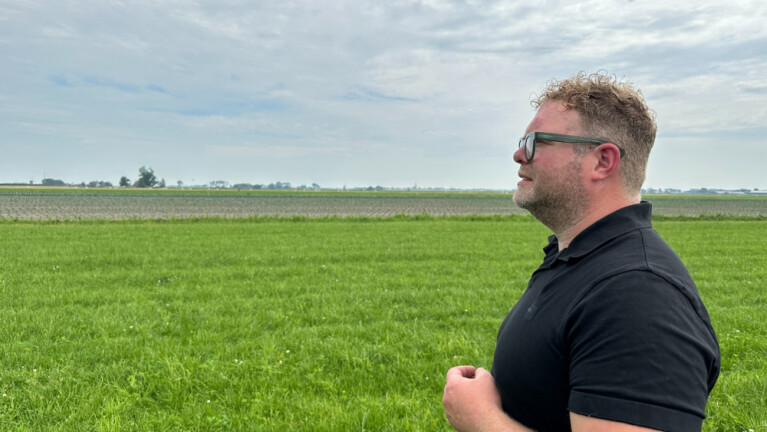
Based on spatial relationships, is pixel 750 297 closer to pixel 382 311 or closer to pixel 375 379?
pixel 382 311

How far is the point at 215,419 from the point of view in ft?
14.0

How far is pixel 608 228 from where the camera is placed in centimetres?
167

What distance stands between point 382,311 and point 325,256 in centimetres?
605

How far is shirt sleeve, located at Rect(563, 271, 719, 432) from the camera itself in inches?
48.3

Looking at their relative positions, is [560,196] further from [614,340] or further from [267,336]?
[267,336]

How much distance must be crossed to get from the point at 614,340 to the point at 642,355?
74mm

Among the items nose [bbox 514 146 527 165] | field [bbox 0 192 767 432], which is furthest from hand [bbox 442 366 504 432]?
field [bbox 0 192 767 432]

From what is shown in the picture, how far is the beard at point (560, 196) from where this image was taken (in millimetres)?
1757

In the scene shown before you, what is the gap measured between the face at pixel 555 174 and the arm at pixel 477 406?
693 mm

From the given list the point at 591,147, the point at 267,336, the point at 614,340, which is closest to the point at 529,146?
the point at 591,147

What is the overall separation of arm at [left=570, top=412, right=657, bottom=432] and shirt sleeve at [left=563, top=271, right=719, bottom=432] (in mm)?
13

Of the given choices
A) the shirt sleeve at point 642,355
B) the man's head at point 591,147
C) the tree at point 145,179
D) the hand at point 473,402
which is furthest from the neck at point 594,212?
the tree at point 145,179

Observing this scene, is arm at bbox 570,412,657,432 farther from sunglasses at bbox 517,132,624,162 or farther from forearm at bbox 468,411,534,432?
sunglasses at bbox 517,132,624,162

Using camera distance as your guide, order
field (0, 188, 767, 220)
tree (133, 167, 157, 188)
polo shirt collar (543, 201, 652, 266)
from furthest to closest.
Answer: tree (133, 167, 157, 188)
field (0, 188, 767, 220)
polo shirt collar (543, 201, 652, 266)
